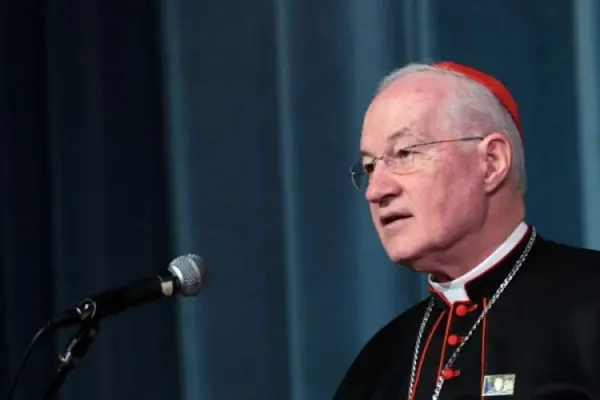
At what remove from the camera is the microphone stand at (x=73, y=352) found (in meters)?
1.44

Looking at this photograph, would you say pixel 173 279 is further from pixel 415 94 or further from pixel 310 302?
pixel 310 302

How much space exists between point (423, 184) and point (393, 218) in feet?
0.24

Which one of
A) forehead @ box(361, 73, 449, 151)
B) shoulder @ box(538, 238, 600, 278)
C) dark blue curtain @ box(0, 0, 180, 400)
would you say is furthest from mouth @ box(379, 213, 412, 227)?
dark blue curtain @ box(0, 0, 180, 400)

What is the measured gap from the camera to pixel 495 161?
171 cm

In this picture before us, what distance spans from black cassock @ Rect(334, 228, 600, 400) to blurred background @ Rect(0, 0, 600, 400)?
0.29 m

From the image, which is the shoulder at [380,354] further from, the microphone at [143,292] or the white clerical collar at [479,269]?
the microphone at [143,292]

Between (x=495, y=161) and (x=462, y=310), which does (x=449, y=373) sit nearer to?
(x=462, y=310)

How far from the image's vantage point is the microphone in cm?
144

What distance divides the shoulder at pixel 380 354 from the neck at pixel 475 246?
19 centimetres

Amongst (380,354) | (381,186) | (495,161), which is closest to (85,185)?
(380,354)

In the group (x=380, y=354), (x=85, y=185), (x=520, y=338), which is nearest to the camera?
(x=520, y=338)

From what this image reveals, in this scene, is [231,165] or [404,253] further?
[231,165]

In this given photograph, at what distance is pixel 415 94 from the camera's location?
174cm

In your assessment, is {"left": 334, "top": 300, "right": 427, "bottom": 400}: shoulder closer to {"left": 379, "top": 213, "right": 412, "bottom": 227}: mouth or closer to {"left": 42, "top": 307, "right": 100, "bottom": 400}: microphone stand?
{"left": 379, "top": 213, "right": 412, "bottom": 227}: mouth
